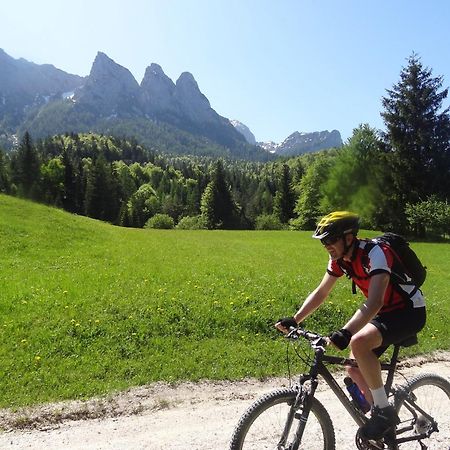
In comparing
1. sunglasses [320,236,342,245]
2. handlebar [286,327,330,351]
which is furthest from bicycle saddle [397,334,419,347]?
sunglasses [320,236,342,245]

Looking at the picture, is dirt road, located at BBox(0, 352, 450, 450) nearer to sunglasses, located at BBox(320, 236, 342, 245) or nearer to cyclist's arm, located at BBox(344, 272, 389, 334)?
cyclist's arm, located at BBox(344, 272, 389, 334)

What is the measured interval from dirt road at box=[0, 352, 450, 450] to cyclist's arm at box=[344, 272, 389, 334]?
257 cm

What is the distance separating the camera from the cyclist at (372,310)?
492 centimetres

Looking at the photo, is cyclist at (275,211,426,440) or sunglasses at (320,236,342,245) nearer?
cyclist at (275,211,426,440)

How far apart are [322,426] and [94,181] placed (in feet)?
338

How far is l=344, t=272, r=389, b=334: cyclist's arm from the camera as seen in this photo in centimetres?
487

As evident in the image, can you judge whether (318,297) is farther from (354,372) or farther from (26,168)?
(26,168)

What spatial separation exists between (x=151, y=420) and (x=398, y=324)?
463 cm

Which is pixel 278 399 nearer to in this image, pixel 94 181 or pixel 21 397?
pixel 21 397

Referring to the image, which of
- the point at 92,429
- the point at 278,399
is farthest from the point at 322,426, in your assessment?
the point at 92,429

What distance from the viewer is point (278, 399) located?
4980 mm

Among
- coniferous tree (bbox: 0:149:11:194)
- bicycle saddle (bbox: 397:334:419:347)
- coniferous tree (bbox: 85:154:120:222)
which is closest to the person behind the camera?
bicycle saddle (bbox: 397:334:419:347)

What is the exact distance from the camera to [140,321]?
40.4 ft

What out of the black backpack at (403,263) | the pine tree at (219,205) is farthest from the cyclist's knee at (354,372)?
the pine tree at (219,205)
